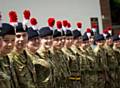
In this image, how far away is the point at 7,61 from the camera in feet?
10.9

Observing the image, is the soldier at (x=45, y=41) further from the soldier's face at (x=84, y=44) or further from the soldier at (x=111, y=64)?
the soldier at (x=111, y=64)

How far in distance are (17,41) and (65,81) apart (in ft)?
4.33

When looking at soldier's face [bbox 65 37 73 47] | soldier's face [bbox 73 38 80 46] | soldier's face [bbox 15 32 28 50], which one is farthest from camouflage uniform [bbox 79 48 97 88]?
soldier's face [bbox 15 32 28 50]

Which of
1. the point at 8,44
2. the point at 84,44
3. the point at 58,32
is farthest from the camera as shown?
the point at 84,44

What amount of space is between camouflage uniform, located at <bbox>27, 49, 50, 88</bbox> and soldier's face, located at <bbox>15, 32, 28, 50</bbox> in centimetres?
28

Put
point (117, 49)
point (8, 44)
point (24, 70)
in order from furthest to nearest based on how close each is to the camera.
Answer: point (117, 49)
point (24, 70)
point (8, 44)

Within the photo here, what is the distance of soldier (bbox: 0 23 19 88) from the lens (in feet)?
10.2

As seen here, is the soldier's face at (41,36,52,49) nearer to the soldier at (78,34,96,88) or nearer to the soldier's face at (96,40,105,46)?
the soldier at (78,34,96,88)

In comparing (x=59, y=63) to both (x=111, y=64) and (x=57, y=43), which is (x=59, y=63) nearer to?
(x=57, y=43)

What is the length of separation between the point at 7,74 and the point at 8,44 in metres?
0.29

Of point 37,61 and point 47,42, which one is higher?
point 47,42

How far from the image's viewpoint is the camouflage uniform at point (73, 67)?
5.01m

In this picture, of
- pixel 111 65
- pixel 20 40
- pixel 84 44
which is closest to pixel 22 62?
pixel 20 40

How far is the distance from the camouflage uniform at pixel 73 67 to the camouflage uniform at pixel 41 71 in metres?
1.07
